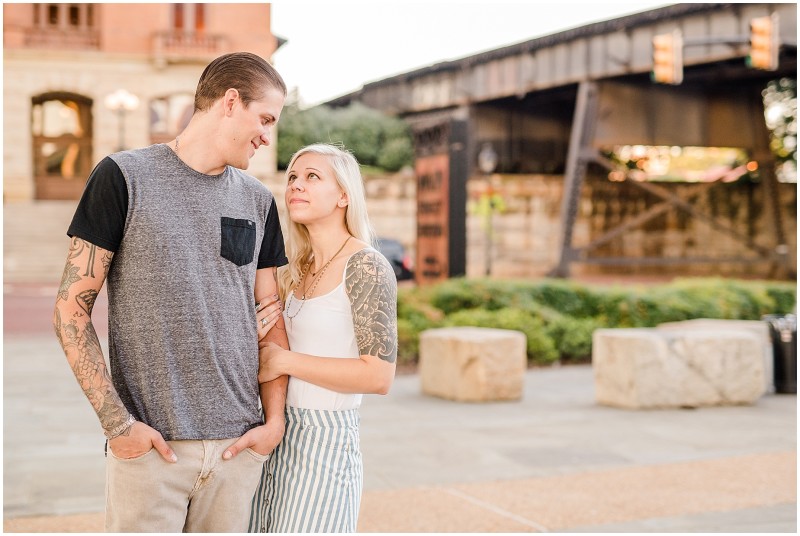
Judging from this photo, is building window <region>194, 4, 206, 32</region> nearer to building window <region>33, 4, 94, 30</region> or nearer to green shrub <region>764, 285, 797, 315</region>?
building window <region>33, 4, 94, 30</region>

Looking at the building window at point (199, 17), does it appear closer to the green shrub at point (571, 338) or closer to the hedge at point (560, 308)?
the hedge at point (560, 308)

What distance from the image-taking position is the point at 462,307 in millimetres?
15234

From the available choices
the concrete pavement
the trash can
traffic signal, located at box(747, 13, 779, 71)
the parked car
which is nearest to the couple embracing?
the concrete pavement

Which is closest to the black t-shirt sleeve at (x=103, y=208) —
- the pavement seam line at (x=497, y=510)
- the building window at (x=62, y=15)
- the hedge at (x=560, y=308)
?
the pavement seam line at (x=497, y=510)

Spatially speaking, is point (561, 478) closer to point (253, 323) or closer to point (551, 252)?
point (253, 323)

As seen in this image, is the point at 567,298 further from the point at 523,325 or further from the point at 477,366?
the point at 477,366

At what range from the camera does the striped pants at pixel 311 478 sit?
3193mm

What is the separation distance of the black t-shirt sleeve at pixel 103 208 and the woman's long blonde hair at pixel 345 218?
62 cm

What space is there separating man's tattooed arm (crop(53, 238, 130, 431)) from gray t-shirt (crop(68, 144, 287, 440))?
0.06m

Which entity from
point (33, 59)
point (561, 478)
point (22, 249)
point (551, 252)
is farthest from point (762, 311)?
point (33, 59)

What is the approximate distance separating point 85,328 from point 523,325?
460 inches

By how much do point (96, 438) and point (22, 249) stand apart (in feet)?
79.5

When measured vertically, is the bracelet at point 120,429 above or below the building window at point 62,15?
below

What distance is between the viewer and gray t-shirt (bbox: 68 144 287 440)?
2.92 m
